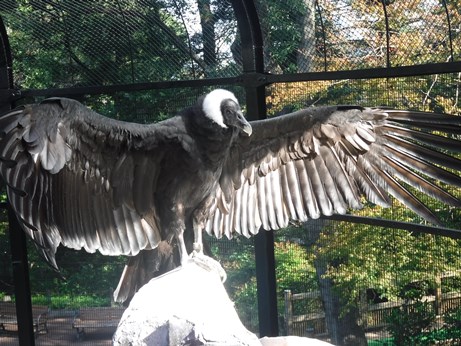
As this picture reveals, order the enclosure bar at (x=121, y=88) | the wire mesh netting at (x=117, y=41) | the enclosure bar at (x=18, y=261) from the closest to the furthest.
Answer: the enclosure bar at (x=121, y=88), the wire mesh netting at (x=117, y=41), the enclosure bar at (x=18, y=261)

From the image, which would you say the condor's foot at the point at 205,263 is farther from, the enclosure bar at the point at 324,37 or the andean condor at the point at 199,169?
the enclosure bar at the point at 324,37

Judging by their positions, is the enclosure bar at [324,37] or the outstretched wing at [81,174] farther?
the enclosure bar at [324,37]

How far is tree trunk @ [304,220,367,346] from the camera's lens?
4859 mm

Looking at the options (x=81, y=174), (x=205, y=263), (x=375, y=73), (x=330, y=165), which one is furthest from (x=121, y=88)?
(x=205, y=263)

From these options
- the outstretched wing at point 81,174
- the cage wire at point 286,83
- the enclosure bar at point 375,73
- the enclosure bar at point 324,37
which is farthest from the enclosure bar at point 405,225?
the outstretched wing at point 81,174

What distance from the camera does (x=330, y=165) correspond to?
412cm

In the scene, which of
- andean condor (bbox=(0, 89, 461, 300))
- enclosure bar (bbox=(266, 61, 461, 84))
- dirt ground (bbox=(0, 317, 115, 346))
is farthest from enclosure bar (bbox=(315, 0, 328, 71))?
dirt ground (bbox=(0, 317, 115, 346))

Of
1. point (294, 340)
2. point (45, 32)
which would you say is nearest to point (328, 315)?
point (294, 340)

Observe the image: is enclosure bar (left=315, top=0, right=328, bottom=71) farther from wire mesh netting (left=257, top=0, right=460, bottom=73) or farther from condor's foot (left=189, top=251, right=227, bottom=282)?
condor's foot (left=189, top=251, right=227, bottom=282)

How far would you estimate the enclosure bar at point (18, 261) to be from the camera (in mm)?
5324

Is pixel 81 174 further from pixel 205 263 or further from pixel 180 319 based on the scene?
pixel 180 319

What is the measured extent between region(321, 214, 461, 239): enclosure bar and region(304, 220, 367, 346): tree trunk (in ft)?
1.05

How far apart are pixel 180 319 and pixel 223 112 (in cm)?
121

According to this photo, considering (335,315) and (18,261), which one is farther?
(18,261)
